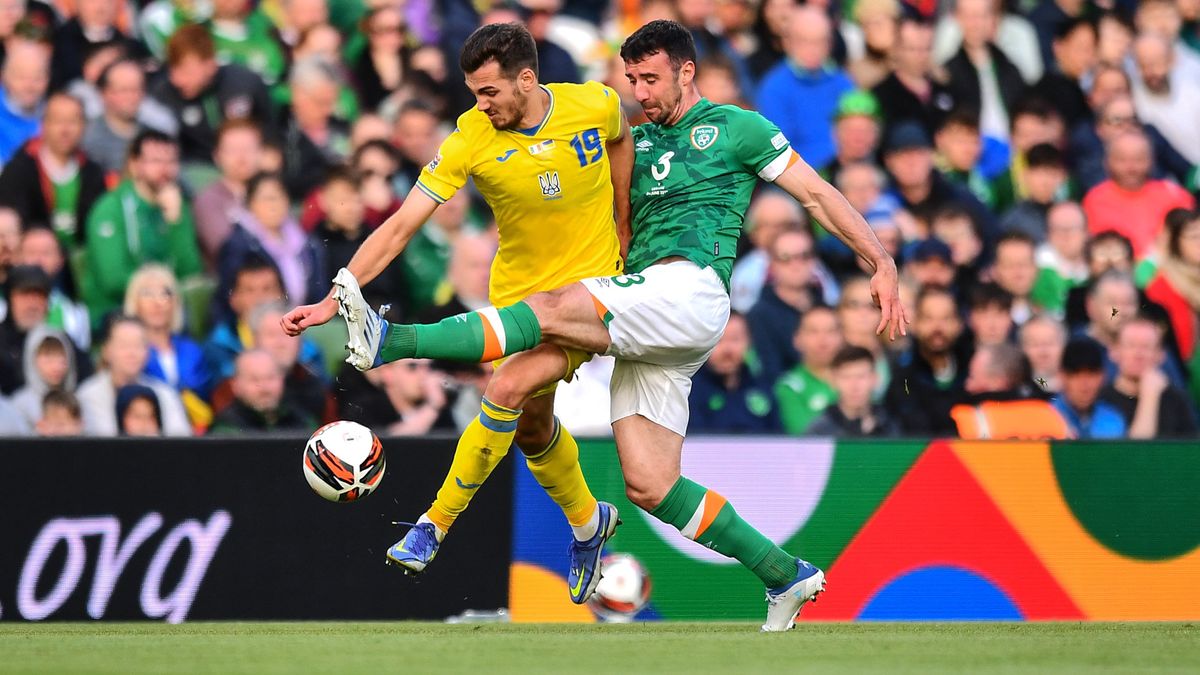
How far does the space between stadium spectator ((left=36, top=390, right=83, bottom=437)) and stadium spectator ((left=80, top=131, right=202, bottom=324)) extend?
23.9 inches

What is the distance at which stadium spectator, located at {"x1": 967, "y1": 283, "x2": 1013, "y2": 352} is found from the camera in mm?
9867

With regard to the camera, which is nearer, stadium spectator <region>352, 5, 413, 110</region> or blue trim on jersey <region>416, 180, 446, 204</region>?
blue trim on jersey <region>416, 180, 446, 204</region>

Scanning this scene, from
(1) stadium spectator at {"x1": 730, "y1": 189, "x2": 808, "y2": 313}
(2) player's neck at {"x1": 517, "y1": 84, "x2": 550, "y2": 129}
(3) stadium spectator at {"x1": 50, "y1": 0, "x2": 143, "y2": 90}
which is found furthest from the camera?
(3) stadium spectator at {"x1": 50, "y1": 0, "x2": 143, "y2": 90}

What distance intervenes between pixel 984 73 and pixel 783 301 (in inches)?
100

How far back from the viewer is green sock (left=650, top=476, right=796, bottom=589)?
698 centimetres

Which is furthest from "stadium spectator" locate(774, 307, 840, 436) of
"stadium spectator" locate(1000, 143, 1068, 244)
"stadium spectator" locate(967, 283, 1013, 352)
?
"stadium spectator" locate(1000, 143, 1068, 244)

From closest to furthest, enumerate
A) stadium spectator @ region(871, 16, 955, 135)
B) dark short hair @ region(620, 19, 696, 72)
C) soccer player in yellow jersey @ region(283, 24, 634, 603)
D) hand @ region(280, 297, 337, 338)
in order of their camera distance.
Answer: hand @ region(280, 297, 337, 338)
soccer player in yellow jersey @ region(283, 24, 634, 603)
dark short hair @ region(620, 19, 696, 72)
stadium spectator @ region(871, 16, 955, 135)

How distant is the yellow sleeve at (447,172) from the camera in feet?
21.9

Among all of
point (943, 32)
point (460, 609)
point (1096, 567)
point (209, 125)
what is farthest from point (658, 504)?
point (943, 32)

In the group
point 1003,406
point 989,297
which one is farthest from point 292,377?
point 989,297

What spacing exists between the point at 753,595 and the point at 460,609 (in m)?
1.40

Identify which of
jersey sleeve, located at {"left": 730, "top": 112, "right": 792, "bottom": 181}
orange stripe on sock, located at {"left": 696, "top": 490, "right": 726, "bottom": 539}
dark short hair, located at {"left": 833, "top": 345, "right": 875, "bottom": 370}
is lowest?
dark short hair, located at {"left": 833, "top": 345, "right": 875, "bottom": 370}

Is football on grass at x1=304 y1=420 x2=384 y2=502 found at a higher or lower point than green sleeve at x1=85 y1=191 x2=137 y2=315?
higher

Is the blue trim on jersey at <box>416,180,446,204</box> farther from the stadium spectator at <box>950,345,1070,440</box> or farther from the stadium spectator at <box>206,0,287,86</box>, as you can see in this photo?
the stadium spectator at <box>206,0,287,86</box>
